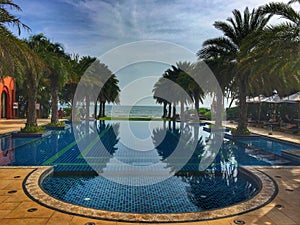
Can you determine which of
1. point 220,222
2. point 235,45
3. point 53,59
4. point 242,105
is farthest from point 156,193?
point 53,59

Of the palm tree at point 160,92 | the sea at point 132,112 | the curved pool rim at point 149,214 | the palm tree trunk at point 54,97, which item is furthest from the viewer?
the sea at point 132,112

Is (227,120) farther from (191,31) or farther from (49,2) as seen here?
(49,2)

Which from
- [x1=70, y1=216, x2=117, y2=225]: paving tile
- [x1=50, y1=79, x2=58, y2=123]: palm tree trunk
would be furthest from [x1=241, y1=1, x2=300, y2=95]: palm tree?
[x1=50, y1=79, x2=58, y2=123]: palm tree trunk

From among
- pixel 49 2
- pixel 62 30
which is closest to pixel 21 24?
pixel 49 2

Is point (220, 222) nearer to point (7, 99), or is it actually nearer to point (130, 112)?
point (7, 99)

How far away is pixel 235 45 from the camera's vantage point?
16.5m

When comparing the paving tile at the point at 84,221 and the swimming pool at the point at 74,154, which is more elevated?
the swimming pool at the point at 74,154

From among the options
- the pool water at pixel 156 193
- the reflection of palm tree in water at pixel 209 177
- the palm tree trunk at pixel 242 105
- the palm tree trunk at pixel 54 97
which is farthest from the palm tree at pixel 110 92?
the pool water at pixel 156 193

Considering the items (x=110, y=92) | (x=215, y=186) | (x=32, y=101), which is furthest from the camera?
(x=110, y=92)

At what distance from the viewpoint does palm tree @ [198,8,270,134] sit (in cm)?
1583

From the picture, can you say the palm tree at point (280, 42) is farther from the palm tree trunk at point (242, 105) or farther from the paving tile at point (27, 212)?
the paving tile at point (27, 212)

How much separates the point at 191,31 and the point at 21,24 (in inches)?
372

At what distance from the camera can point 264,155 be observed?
38.9 ft

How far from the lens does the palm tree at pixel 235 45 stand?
15.8 meters
